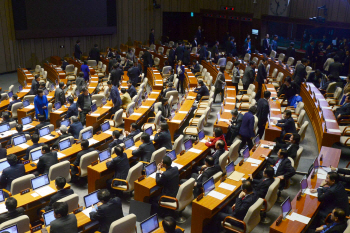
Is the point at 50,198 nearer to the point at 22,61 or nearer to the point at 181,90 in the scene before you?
the point at 181,90

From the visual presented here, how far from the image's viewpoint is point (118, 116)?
962cm

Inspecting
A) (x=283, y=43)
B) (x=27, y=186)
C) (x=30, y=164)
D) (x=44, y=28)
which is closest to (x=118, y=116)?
(x=30, y=164)

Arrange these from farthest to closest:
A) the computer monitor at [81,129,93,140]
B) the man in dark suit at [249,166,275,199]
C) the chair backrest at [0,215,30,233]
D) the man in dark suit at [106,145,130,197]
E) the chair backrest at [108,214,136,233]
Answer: the computer monitor at [81,129,93,140] → the man in dark suit at [106,145,130,197] → the man in dark suit at [249,166,275,199] → the chair backrest at [0,215,30,233] → the chair backrest at [108,214,136,233]

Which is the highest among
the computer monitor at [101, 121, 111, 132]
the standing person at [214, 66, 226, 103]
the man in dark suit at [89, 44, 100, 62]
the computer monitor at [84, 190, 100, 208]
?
the man in dark suit at [89, 44, 100, 62]

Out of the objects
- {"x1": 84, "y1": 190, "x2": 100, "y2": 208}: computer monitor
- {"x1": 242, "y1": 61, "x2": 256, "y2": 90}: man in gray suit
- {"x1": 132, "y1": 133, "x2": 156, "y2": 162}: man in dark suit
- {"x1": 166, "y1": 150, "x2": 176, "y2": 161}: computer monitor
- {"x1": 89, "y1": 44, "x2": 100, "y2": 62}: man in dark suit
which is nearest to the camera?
{"x1": 84, "y1": 190, "x2": 100, "y2": 208}: computer monitor

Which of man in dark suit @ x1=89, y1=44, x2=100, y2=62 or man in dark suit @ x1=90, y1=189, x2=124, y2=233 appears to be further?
man in dark suit @ x1=89, y1=44, x2=100, y2=62

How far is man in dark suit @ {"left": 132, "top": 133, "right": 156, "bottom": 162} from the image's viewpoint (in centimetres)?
727

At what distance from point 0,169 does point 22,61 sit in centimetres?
1260

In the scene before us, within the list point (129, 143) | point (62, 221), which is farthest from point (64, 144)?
point (62, 221)

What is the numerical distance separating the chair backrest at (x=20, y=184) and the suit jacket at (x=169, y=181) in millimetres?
2370

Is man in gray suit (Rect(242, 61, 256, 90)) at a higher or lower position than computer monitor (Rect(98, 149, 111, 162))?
higher

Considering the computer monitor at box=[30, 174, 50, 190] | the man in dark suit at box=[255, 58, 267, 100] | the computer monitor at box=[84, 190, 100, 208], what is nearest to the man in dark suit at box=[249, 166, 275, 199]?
the computer monitor at box=[84, 190, 100, 208]

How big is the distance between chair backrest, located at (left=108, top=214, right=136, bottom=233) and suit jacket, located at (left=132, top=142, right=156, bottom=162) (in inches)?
97.0

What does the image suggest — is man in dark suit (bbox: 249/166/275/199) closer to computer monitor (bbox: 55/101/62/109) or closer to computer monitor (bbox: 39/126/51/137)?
computer monitor (bbox: 39/126/51/137)
